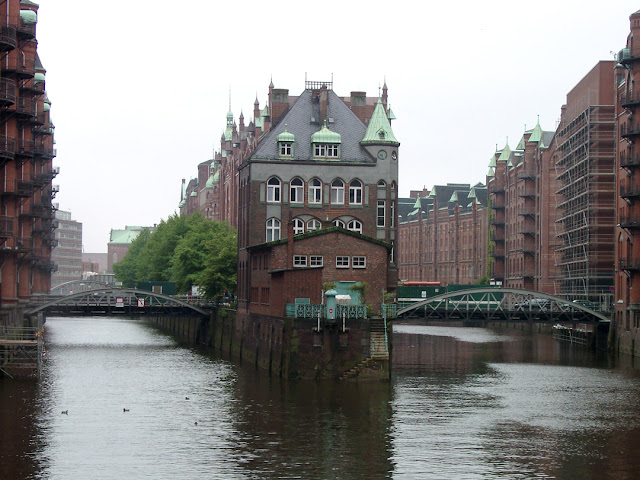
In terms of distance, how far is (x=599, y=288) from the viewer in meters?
108

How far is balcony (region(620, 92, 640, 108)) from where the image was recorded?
86.1 meters

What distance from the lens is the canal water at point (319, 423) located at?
39781mm

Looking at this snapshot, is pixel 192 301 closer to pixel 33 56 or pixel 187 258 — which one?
pixel 187 258

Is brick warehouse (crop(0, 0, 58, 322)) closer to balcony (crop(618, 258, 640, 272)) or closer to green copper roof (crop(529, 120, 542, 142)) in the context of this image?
balcony (crop(618, 258, 640, 272))

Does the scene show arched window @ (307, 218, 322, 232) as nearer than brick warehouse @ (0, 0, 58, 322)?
No

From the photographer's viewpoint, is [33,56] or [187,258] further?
[187,258]

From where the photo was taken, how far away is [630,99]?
86875 mm

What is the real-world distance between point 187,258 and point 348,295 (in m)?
60.2

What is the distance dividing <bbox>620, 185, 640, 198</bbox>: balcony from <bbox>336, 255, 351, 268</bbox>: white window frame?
2832cm

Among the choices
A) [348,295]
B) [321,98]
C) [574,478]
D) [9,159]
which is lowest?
[574,478]

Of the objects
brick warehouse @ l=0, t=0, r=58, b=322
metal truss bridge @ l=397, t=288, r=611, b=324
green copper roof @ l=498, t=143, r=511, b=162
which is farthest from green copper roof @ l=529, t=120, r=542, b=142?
brick warehouse @ l=0, t=0, r=58, b=322

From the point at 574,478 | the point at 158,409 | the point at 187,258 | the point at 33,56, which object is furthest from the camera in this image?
the point at 187,258

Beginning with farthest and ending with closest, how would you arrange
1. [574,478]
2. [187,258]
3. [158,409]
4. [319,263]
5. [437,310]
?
[187,258] → [437,310] → [319,263] → [158,409] → [574,478]

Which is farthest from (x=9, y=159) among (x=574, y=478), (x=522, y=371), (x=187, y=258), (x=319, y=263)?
(x=187, y=258)
